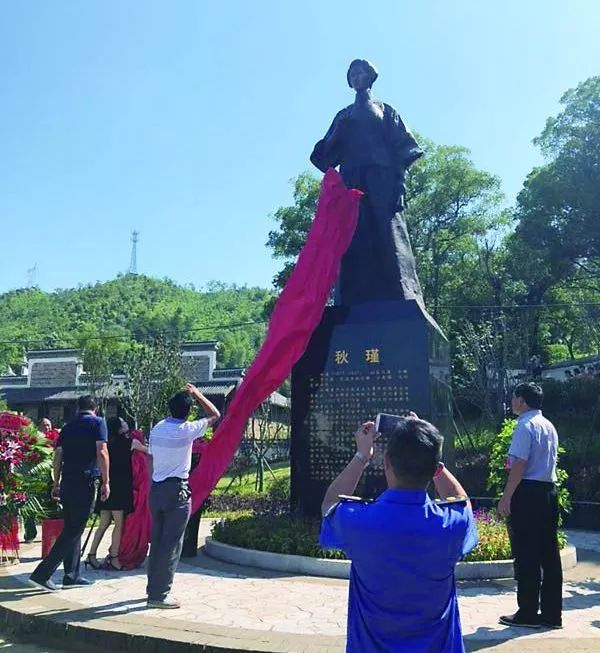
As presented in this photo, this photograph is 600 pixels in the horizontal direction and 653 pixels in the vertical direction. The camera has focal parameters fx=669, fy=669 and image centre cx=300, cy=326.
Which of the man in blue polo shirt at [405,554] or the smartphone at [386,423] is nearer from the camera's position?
the man in blue polo shirt at [405,554]

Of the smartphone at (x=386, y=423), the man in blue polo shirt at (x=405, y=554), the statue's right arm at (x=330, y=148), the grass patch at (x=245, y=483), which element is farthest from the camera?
the grass patch at (x=245, y=483)

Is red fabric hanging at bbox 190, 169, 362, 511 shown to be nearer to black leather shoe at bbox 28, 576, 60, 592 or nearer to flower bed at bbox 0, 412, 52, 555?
black leather shoe at bbox 28, 576, 60, 592

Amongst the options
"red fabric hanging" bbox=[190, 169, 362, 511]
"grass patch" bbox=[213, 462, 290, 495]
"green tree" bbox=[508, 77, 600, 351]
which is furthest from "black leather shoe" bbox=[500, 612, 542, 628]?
"green tree" bbox=[508, 77, 600, 351]

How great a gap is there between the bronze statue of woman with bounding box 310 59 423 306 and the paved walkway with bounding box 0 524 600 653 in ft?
10.6

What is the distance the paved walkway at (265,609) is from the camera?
3.64 m

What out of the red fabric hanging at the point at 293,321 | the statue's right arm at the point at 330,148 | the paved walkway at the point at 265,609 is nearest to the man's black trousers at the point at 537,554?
the paved walkway at the point at 265,609

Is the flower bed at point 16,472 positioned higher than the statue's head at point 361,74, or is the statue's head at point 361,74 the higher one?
the statue's head at point 361,74

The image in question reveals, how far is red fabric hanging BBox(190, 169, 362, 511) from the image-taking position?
245 inches

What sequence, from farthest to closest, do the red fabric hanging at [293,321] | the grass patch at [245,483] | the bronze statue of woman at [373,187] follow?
1. the grass patch at [245,483]
2. the bronze statue of woman at [373,187]
3. the red fabric hanging at [293,321]

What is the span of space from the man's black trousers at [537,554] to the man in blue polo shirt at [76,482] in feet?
9.87

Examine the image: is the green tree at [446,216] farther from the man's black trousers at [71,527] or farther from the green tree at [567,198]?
the man's black trousers at [71,527]

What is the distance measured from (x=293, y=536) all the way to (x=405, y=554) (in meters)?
4.23

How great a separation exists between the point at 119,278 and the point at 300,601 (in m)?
74.3

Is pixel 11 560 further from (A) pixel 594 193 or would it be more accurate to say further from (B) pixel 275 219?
(B) pixel 275 219
